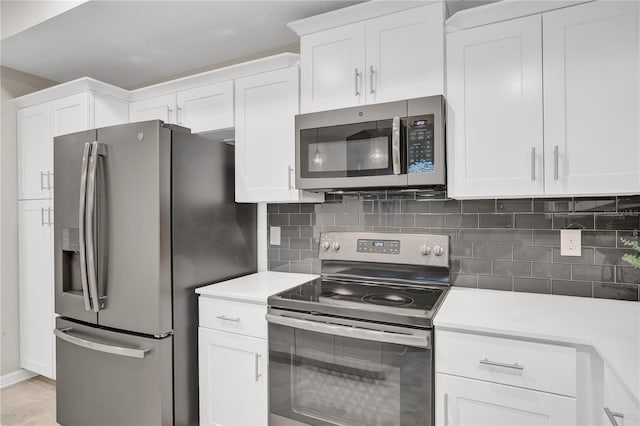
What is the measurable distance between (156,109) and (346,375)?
2.14 meters

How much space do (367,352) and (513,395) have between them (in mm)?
542

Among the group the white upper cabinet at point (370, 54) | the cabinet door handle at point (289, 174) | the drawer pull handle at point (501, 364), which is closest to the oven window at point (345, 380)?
the drawer pull handle at point (501, 364)

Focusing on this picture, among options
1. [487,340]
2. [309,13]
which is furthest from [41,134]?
[487,340]

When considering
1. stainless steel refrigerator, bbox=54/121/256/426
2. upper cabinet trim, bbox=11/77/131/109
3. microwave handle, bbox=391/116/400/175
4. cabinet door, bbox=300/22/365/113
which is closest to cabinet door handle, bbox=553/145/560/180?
microwave handle, bbox=391/116/400/175

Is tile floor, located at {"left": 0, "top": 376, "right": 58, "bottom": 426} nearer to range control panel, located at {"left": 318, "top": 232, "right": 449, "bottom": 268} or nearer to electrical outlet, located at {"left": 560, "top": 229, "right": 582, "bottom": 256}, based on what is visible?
range control panel, located at {"left": 318, "top": 232, "right": 449, "bottom": 268}

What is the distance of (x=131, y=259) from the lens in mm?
1895

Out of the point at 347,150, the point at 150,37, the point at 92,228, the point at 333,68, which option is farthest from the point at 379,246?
the point at 150,37

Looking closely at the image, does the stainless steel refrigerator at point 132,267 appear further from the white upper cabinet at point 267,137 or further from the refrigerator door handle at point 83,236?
the white upper cabinet at point 267,137

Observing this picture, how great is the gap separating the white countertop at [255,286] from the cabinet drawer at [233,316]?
0.03m

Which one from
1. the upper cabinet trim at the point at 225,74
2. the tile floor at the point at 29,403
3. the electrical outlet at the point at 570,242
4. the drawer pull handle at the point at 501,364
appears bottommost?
the tile floor at the point at 29,403

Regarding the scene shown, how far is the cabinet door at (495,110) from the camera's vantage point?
1.58m

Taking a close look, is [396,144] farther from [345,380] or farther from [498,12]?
[345,380]

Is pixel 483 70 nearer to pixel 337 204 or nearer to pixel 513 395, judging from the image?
pixel 337 204

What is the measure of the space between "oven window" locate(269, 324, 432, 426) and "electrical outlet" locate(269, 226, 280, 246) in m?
0.82
